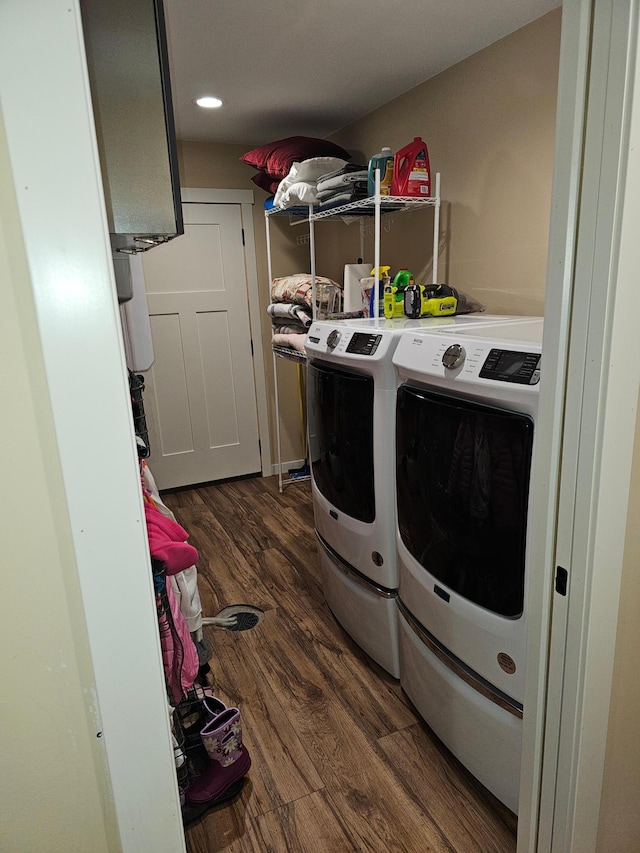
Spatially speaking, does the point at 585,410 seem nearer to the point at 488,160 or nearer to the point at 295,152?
the point at 488,160

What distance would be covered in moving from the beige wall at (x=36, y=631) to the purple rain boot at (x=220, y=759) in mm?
852

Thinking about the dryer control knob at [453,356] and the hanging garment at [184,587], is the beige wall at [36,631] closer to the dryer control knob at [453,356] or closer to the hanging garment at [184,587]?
the hanging garment at [184,587]

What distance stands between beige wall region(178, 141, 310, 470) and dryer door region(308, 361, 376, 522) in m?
1.95

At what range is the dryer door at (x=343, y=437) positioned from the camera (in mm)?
1894

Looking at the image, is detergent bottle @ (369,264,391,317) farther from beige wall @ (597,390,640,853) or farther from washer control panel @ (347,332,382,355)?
beige wall @ (597,390,640,853)

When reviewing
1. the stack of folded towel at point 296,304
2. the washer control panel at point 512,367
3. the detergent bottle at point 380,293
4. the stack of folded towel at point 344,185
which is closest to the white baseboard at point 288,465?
the stack of folded towel at point 296,304

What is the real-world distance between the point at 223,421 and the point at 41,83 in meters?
3.61

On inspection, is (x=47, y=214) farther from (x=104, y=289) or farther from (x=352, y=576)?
(x=352, y=576)

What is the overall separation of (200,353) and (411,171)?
2.11 m

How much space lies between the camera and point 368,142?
10.2 ft

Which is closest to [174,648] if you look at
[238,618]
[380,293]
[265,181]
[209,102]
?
[238,618]

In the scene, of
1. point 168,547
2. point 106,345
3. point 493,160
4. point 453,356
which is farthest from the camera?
point 493,160

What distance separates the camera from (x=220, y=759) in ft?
5.43

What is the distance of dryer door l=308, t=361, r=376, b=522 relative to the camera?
189 cm
